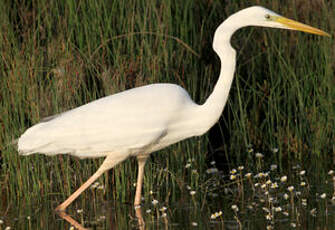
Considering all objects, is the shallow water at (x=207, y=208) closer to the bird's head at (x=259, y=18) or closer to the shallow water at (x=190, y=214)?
the shallow water at (x=190, y=214)

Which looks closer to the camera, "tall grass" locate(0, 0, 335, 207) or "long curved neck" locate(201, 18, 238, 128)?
"long curved neck" locate(201, 18, 238, 128)

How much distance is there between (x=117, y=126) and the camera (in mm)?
5078

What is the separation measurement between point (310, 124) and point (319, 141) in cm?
19

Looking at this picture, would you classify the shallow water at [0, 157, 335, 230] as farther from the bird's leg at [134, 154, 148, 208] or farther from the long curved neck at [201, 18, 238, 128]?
the long curved neck at [201, 18, 238, 128]

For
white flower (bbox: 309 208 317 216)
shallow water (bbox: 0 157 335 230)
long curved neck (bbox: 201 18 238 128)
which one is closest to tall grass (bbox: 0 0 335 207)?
shallow water (bbox: 0 157 335 230)

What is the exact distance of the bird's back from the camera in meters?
5.06

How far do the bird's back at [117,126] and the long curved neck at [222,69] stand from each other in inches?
6.7

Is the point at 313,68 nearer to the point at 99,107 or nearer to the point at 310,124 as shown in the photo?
the point at 310,124

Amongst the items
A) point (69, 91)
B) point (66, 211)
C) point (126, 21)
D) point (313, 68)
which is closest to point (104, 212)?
point (66, 211)

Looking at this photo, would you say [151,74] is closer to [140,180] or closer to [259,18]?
[140,180]

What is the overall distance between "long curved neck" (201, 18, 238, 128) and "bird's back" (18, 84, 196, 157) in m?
0.17

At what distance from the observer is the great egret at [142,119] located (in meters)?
5.05

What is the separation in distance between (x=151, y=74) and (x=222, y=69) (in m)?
1.14

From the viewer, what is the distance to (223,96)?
5.08m
